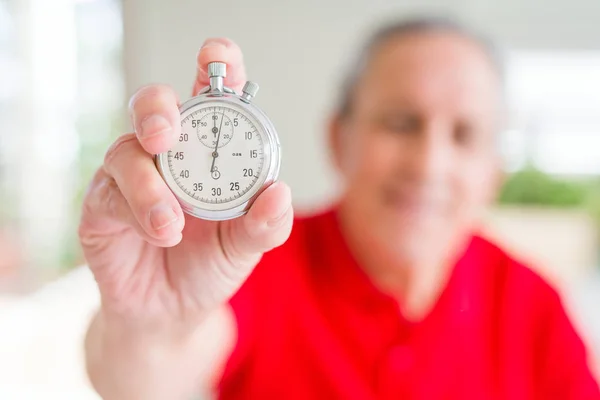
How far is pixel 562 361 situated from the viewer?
136cm

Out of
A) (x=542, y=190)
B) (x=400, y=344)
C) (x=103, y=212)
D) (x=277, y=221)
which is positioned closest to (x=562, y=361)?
(x=400, y=344)

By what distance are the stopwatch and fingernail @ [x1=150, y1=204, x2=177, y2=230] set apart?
4cm

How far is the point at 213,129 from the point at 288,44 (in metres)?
2.70

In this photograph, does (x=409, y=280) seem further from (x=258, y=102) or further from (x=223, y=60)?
(x=258, y=102)

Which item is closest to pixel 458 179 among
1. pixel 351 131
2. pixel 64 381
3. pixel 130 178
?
pixel 351 131

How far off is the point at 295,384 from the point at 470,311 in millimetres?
492

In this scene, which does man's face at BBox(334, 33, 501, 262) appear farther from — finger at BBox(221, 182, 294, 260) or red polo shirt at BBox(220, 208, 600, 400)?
finger at BBox(221, 182, 294, 260)

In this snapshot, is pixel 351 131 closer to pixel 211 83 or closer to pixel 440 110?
pixel 440 110

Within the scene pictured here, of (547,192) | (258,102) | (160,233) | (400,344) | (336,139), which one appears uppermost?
(160,233)

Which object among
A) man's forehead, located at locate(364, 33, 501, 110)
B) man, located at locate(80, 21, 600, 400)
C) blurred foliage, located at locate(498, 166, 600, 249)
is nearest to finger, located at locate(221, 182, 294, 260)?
man, located at locate(80, 21, 600, 400)

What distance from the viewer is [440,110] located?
130cm

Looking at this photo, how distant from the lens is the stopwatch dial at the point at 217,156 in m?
0.66

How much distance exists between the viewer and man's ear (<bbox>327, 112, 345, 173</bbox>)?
1600 millimetres

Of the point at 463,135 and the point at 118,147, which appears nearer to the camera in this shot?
the point at 118,147
